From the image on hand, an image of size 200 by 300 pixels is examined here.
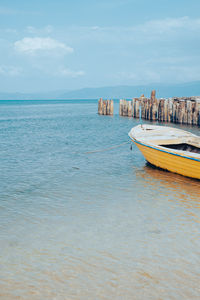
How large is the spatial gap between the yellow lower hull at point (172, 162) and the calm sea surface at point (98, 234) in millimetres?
302

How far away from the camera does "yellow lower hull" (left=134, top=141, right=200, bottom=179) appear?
10227 millimetres

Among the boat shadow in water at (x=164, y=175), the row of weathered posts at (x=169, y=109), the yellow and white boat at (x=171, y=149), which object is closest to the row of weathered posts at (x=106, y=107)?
the row of weathered posts at (x=169, y=109)

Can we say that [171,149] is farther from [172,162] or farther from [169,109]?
[169,109]

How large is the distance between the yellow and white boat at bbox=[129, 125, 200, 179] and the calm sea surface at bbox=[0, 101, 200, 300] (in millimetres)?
421

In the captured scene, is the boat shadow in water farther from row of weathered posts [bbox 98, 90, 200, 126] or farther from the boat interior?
row of weathered posts [bbox 98, 90, 200, 126]

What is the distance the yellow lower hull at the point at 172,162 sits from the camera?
10.2 meters

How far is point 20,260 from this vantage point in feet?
18.9

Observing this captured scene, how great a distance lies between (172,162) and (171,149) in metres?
0.53

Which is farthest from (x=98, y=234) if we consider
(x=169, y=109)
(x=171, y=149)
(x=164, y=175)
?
(x=169, y=109)

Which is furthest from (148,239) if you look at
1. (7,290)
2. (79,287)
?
(7,290)

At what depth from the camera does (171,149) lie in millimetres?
10922

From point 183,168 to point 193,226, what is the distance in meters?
3.90

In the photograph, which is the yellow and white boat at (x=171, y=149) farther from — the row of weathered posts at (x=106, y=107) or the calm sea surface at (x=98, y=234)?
the row of weathered posts at (x=106, y=107)

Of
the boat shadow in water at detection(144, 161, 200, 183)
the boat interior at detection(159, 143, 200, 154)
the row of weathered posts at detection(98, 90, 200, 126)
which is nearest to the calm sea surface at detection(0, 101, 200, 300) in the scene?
the boat shadow in water at detection(144, 161, 200, 183)
